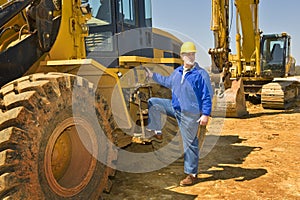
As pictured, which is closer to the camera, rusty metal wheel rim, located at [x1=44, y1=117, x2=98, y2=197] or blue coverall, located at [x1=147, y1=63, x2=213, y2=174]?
rusty metal wheel rim, located at [x1=44, y1=117, x2=98, y2=197]

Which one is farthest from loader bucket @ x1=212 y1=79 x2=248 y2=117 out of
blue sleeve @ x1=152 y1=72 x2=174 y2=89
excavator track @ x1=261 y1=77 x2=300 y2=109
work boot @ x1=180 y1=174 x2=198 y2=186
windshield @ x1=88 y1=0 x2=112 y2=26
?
windshield @ x1=88 y1=0 x2=112 y2=26

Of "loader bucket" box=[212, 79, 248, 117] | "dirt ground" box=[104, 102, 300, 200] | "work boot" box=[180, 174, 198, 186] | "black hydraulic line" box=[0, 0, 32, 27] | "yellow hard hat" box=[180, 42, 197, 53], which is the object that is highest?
"black hydraulic line" box=[0, 0, 32, 27]

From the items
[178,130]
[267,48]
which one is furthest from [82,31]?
[267,48]

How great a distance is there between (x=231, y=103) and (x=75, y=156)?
7442 millimetres

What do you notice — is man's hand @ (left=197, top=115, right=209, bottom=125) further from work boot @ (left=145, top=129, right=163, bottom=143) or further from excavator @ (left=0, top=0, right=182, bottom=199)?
excavator @ (left=0, top=0, right=182, bottom=199)

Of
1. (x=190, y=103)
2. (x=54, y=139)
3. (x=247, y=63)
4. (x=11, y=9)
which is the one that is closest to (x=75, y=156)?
(x=54, y=139)

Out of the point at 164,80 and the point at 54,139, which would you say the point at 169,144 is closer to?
the point at 164,80

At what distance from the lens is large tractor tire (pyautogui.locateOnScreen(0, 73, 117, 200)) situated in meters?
2.78

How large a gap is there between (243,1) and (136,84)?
8.67 m

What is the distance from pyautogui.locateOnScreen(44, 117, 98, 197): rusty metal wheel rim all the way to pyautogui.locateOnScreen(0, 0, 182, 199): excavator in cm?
1

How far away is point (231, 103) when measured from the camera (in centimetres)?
1038

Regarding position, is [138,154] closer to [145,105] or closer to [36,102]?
[145,105]

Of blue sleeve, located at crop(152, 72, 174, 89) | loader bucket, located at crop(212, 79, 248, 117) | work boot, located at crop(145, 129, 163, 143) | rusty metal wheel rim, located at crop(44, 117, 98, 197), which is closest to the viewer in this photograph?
rusty metal wheel rim, located at crop(44, 117, 98, 197)

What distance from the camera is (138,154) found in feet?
20.0
